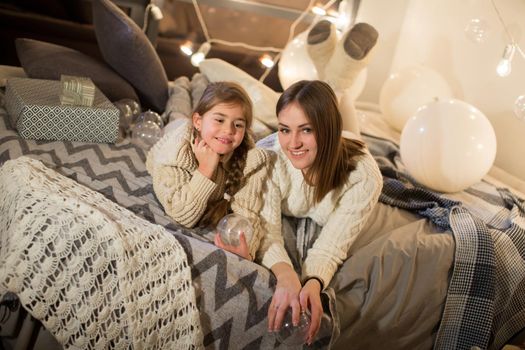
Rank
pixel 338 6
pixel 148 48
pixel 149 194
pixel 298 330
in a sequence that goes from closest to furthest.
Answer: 1. pixel 298 330
2. pixel 149 194
3. pixel 148 48
4. pixel 338 6

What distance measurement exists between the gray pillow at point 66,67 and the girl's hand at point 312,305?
109cm

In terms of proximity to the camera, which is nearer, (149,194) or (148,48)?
(149,194)

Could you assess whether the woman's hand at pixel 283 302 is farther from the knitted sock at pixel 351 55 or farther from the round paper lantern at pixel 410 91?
the round paper lantern at pixel 410 91

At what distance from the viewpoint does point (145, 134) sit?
5.52 feet

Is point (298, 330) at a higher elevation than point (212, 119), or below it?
below

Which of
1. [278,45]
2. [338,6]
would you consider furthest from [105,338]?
[278,45]

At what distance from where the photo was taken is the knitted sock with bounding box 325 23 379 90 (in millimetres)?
2084

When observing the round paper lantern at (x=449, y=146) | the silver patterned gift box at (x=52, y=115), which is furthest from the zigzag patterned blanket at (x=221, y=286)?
the round paper lantern at (x=449, y=146)

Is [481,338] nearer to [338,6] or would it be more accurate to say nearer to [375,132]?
[375,132]

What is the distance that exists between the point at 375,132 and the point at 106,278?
164 cm

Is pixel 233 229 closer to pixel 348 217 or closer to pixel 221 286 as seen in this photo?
pixel 221 286

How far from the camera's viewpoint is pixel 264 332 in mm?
1118

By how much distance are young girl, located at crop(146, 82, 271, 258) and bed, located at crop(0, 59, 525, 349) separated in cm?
6

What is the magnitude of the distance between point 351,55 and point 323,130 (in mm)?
1000
